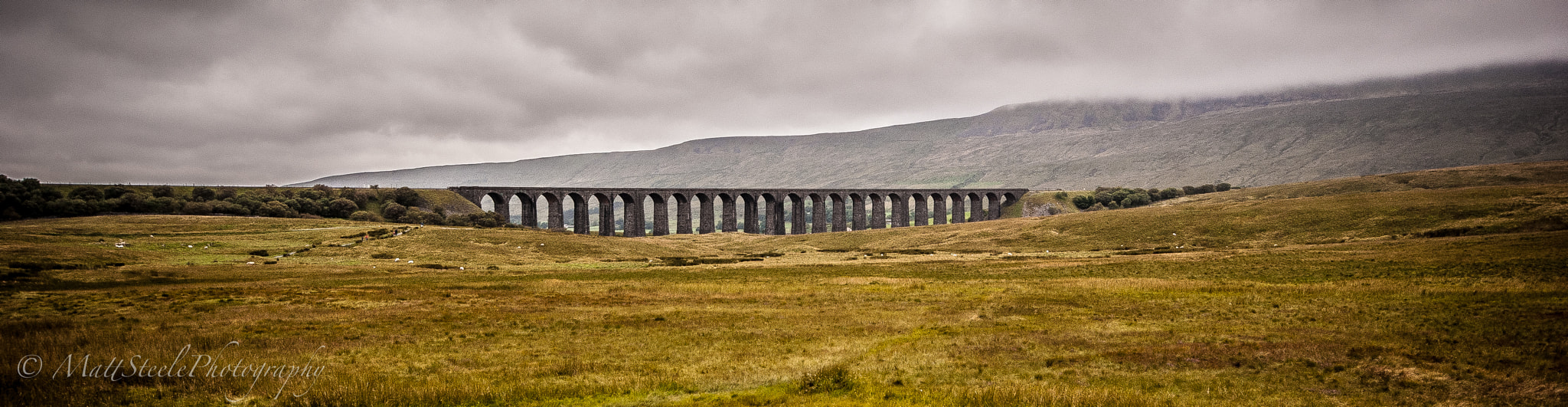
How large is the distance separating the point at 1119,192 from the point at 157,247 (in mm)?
158633

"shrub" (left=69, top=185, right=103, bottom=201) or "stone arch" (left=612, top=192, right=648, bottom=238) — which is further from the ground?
"shrub" (left=69, top=185, right=103, bottom=201)

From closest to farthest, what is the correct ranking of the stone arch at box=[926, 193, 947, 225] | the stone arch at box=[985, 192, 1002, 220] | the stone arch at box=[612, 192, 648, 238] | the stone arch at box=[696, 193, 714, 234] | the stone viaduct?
the stone viaduct < the stone arch at box=[612, 192, 648, 238] < the stone arch at box=[696, 193, 714, 234] < the stone arch at box=[926, 193, 947, 225] < the stone arch at box=[985, 192, 1002, 220]

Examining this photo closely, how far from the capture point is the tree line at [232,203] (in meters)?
82.4

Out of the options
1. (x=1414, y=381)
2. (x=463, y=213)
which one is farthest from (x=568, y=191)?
(x=1414, y=381)

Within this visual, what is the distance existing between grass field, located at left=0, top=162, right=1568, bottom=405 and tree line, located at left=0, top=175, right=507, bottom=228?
27919 millimetres

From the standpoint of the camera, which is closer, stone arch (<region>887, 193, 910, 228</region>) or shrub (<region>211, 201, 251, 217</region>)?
shrub (<region>211, 201, 251, 217</region>)

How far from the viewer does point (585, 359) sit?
19.9 m

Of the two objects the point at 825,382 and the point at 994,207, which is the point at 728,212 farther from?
the point at 825,382

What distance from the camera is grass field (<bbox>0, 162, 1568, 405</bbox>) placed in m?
15.7

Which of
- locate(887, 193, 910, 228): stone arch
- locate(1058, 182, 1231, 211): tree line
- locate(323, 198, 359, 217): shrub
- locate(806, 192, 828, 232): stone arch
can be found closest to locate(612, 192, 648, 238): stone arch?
locate(806, 192, 828, 232): stone arch

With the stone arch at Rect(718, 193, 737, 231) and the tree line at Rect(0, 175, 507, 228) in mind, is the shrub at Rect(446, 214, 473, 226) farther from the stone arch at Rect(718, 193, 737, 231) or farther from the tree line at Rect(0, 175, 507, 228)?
the stone arch at Rect(718, 193, 737, 231)

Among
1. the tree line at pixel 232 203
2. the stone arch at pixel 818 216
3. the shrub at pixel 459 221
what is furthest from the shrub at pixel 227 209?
the stone arch at pixel 818 216

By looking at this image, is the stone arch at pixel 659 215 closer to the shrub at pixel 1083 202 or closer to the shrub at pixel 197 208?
the shrub at pixel 197 208

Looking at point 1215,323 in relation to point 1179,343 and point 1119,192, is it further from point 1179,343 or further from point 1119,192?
point 1119,192
